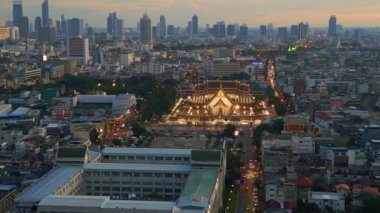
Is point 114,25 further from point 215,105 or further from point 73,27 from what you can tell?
point 215,105

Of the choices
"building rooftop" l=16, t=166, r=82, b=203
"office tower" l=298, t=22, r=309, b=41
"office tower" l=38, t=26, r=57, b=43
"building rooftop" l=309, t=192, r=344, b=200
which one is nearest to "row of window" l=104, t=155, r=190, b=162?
"building rooftop" l=16, t=166, r=82, b=203

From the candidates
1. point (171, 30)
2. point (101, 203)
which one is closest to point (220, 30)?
point (171, 30)

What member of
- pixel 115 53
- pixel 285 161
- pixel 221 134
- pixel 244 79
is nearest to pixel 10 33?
pixel 115 53

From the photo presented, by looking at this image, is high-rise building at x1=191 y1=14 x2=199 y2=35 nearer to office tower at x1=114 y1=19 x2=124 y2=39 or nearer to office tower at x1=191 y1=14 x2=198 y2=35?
office tower at x1=191 y1=14 x2=198 y2=35

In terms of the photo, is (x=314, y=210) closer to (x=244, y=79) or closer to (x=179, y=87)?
(x=179, y=87)

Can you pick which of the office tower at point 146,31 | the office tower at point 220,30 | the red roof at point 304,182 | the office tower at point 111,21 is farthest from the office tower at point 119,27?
the red roof at point 304,182

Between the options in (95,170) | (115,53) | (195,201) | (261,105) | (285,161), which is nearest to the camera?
(195,201)

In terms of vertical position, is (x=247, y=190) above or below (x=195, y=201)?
below

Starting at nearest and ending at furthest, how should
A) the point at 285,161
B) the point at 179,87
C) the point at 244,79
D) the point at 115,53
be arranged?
the point at 285,161 < the point at 179,87 < the point at 244,79 < the point at 115,53
